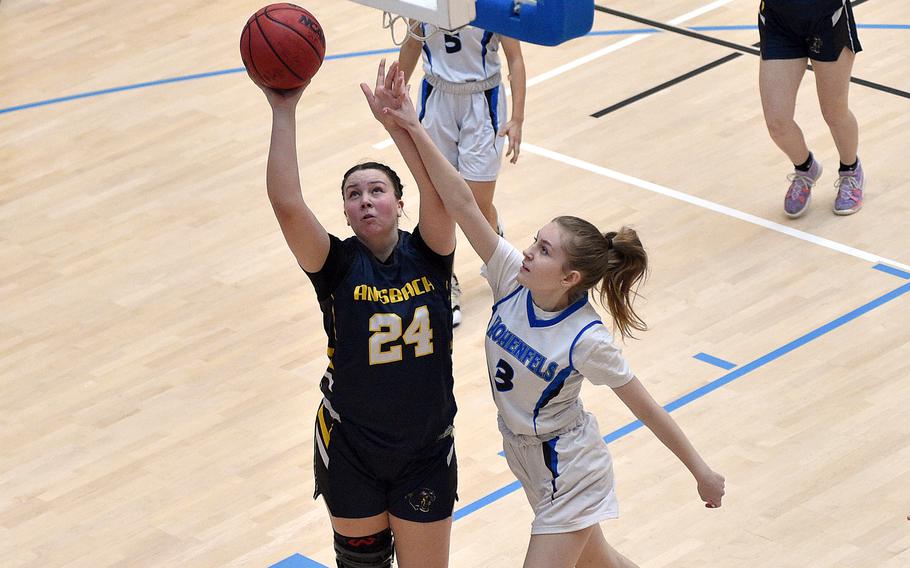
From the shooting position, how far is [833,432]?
6359mm

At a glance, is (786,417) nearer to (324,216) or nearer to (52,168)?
(324,216)

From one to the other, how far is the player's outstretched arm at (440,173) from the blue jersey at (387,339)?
154mm

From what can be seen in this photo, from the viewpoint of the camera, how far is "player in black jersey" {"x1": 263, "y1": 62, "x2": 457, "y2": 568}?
4.52 m

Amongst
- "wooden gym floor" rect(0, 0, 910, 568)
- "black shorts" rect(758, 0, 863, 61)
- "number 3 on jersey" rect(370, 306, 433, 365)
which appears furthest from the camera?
"black shorts" rect(758, 0, 863, 61)

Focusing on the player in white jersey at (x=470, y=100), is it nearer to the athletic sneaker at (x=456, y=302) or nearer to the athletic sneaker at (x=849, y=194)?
the athletic sneaker at (x=456, y=302)

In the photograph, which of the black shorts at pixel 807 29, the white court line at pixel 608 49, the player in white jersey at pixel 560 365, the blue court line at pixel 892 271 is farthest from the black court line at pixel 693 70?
the player in white jersey at pixel 560 365

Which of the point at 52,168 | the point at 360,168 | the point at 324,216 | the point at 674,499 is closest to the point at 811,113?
the point at 324,216

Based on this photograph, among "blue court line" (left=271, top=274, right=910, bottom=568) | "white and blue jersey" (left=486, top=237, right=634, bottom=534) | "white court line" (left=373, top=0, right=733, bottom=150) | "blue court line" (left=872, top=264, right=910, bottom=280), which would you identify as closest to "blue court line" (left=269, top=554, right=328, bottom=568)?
"blue court line" (left=271, top=274, right=910, bottom=568)

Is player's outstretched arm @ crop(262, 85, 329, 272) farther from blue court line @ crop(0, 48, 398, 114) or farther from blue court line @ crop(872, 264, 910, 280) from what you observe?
blue court line @ crop(0, 48, 398, 114)

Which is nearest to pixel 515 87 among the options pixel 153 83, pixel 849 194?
pixel 849 194

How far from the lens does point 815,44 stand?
25.8 ft

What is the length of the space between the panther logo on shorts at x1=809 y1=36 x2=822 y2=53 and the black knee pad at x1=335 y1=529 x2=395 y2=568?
13.8ft

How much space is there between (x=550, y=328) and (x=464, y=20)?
96 cm

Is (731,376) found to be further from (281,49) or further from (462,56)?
(281,49)
